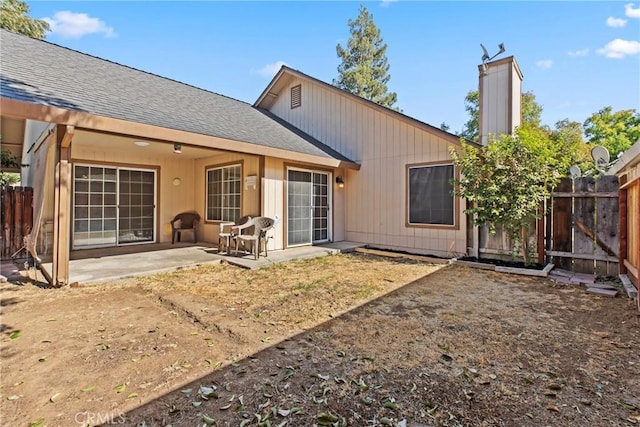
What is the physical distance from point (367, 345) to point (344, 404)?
0.83m

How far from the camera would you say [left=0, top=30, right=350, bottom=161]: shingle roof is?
4.55m

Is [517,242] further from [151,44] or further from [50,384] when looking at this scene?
[151,44]

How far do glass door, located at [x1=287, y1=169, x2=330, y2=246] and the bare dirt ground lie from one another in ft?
11.0

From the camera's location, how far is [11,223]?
6473 mm

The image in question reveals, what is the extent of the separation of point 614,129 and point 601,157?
21.0m

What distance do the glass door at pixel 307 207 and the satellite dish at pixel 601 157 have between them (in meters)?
5.89

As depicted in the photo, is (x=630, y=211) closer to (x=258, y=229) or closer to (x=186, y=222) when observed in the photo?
A: (x=258, y=229)

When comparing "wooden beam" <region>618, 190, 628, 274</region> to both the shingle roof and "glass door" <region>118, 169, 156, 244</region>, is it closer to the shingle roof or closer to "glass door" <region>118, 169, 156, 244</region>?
the shingle roof

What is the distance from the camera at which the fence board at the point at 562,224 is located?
17.5 ft

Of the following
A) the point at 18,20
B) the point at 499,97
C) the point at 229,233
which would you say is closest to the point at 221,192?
the point at 229,233

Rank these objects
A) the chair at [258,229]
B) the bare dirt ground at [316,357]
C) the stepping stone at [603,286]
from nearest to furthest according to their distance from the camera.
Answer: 1. the bare dirt ground at [316,357]
2. the stepping stone at [603,286]
3. the chair at [258,229]

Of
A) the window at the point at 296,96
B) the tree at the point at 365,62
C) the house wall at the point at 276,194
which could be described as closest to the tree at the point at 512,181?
the house wall at the point at 276,194

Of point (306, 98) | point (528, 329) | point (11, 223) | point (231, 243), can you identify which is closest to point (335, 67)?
point (306, 98)

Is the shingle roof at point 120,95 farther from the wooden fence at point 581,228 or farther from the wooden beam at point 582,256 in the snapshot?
the wooden beam at point 582,256
